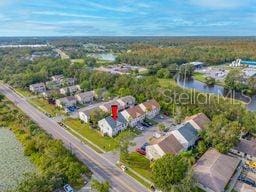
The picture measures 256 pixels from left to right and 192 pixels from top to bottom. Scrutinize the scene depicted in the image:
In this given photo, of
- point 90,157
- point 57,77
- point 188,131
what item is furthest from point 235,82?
point 90,157

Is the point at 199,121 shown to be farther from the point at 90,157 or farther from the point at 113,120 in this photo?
the point at 90,157

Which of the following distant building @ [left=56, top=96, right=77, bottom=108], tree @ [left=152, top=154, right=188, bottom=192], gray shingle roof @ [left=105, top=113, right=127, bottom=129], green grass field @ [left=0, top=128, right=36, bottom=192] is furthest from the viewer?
distant building @ [left=56, top=96, right=77, bottom=108]

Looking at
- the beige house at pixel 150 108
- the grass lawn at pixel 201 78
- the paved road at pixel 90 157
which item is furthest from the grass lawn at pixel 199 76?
the paved road at pixel 90 157

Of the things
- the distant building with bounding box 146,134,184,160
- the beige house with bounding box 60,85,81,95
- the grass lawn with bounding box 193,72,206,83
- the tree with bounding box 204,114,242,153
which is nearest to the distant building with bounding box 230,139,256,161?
the tree with bounding box 204,114,242,153

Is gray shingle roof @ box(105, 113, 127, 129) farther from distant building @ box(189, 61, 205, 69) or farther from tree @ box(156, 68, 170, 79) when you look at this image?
distant building @ box(189, 61, 205, 69)

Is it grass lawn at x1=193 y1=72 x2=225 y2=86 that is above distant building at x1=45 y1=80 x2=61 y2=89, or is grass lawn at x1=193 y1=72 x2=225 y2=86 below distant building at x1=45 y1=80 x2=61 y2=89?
below
